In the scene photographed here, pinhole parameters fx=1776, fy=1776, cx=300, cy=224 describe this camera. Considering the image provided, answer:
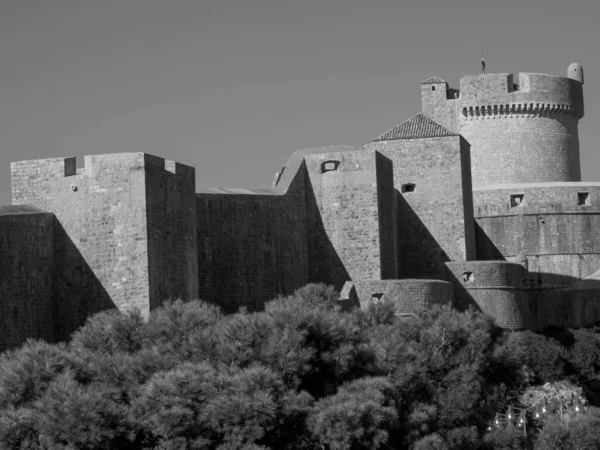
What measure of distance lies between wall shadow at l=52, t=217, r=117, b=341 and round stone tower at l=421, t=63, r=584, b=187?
25.5m

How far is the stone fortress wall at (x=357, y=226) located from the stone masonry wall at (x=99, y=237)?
0.09 feet

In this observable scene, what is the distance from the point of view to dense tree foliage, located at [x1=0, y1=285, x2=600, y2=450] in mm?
27969

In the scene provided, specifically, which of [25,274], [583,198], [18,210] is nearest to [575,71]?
[583,198]

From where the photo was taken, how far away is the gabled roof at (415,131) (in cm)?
4534

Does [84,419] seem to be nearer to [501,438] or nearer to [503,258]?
[501,438]

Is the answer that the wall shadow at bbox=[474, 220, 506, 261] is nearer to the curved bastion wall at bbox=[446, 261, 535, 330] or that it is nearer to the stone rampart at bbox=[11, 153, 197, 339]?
the curved bastion wall at bbox=[446, 261, 535, 330]

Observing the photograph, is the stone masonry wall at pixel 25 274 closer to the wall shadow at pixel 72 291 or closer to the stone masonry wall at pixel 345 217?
the wall shadow at pixel 72 291

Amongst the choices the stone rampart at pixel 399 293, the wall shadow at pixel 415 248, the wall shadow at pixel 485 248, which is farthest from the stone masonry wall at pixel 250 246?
the wall shadow at pixel 485 248

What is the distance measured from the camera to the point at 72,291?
3412cm

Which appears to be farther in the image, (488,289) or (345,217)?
(488,289)

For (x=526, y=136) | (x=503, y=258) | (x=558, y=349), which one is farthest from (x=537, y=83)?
(x=558, y=349)

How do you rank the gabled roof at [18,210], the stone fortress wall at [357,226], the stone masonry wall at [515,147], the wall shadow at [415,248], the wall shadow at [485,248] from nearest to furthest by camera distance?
the gabled roof at [18,210] < the stone fortress wall at [357,226] < the wall shadow at [415,248] < the wall shadow at [485,248] < the stone masonry wall at [515,147]

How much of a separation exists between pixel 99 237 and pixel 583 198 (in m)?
Result: 21.6

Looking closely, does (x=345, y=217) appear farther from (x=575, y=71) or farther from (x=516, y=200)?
(x=575, y=71)
